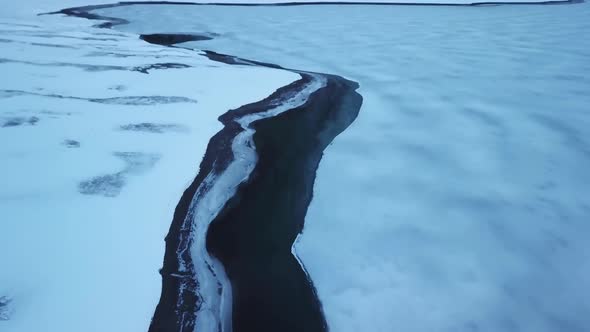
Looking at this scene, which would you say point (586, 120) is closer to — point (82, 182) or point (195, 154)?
point (195, 154)

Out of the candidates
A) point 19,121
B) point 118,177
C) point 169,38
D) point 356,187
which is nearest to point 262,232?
point 356,187

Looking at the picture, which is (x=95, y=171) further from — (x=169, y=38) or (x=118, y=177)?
(x=169, y=38)

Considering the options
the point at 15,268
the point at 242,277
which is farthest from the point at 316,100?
the point at 15,268

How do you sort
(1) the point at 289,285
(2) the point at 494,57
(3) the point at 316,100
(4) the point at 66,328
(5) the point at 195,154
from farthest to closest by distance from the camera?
1. (2) the point at 494,57
2. (3) the point at 316,100
3. (5) the point at 195,154
4. (1) the point at 289,285
5. (4) the point at 66,328

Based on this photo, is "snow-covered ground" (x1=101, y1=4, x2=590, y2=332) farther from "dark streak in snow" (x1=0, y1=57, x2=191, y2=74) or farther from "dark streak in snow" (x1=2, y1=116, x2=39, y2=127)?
"dark streak in snow" (x1=2, y1=116, x2=39, y2=127)

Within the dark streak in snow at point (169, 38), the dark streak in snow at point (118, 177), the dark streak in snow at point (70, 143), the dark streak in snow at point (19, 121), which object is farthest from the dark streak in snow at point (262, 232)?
the dark streak in snow at point (169, 38)

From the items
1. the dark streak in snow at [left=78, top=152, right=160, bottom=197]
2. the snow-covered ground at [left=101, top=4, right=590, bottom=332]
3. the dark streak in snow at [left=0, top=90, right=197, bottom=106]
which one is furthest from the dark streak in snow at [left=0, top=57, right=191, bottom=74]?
the dark streak in snow at [left=78, top=152, right=160, bottom=197]
